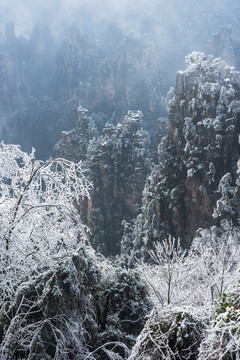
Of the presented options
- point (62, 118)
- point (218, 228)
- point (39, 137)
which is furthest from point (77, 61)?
point (218, 228)

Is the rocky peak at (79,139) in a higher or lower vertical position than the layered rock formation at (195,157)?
higher

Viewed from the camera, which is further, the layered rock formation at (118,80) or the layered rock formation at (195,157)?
the layered rock formation at (118,80)

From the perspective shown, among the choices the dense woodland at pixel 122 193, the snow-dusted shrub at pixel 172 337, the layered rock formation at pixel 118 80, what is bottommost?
the snow-dusted shrub at pixel 172 337

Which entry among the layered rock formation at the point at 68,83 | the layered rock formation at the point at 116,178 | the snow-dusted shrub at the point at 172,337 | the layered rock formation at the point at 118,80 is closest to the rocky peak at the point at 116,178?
the layered rock formation at the point at 116,178

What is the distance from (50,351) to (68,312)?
0.65 m

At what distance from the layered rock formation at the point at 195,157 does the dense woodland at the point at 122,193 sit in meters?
0.10

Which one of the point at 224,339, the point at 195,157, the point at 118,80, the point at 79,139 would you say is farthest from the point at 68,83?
the point at 224,339

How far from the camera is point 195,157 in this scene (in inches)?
1065

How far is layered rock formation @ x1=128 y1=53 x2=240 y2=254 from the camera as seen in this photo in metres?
25.5

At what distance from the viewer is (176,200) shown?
28125 millimetres

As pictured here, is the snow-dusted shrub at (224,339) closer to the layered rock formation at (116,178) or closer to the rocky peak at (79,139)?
the layered rock formation at (116,178)

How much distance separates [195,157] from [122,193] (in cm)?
1540

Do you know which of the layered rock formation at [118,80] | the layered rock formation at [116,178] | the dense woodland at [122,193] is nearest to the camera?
the dense woodland at [122,193]

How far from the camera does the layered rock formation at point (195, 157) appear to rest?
1002 inches
